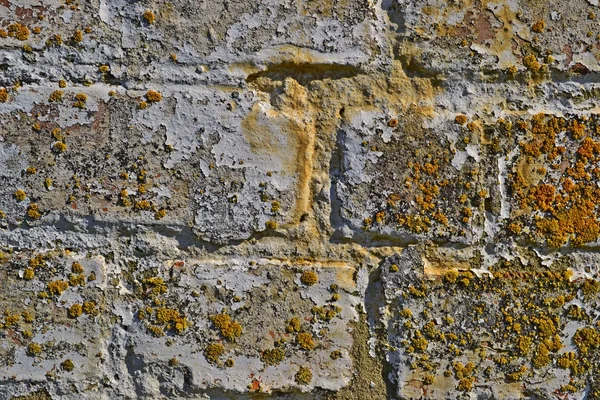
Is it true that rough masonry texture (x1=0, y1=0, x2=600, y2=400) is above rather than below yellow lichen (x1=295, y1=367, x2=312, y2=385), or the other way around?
above

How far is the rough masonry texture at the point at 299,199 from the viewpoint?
1.34 m

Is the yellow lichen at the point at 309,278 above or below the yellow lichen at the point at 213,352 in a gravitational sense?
above

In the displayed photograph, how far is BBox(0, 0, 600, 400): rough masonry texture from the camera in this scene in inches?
52.7

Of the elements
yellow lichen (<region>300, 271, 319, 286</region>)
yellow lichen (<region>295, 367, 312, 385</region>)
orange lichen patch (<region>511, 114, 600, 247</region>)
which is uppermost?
orange lichen patch (<region>511, 114, 600, 247</region>)

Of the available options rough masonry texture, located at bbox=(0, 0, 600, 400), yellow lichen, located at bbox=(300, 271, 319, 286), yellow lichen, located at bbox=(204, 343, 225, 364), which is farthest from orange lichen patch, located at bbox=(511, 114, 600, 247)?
yellow lichen, located at bbox=(204, 343, 225, 364)

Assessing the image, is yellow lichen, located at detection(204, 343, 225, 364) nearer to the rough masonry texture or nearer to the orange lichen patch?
the rough masonry texture

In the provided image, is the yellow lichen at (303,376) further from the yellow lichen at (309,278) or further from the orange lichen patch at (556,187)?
the orange lichen patch at (556,187)

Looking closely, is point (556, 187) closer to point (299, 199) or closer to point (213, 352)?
point (299, 199)

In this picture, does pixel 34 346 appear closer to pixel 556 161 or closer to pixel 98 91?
pixel 98 91

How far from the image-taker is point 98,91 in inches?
52.9

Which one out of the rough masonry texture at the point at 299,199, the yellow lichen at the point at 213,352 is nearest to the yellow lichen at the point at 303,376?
the rough masonry texture at the point at 299,199

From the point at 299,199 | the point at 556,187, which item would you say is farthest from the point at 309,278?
the point at 556,187

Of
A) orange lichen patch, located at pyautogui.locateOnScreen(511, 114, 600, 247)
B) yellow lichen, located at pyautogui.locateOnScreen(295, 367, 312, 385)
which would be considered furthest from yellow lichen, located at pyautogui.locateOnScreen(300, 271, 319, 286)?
orange lichen patch, located at pyautogui.locateOnScreen(511, 114, 600, 247)

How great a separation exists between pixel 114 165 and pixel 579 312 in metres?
1.06
